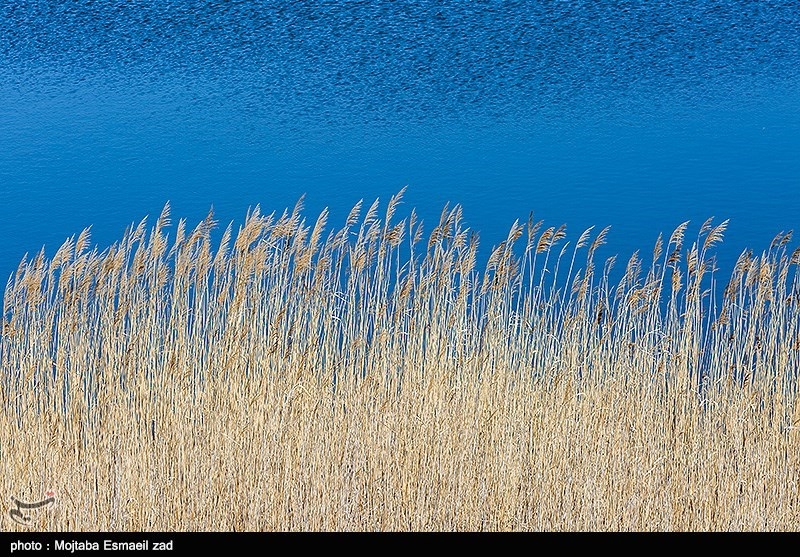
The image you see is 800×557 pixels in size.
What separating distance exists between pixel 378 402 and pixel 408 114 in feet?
26.4

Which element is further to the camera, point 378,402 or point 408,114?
point 408,114

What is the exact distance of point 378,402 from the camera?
499 centimetres

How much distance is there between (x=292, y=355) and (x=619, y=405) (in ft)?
5.43

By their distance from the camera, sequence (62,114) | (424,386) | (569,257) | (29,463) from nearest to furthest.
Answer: (29,463), (424,386), (569,257), (62,114)

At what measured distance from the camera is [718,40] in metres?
14.9

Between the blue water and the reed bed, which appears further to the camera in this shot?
the blue water

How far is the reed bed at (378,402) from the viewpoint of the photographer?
474 centimetres

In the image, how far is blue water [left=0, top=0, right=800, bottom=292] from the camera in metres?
10.2

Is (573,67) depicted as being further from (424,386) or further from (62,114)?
(424,386)

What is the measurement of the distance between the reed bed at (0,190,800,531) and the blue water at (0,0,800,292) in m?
4.08

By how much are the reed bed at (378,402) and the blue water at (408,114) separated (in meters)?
4.08

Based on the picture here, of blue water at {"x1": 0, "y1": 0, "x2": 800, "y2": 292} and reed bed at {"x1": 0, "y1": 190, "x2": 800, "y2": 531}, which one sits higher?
blue water at {"x1": 0, "y1": 0, "x2": 800, "y2": 292}

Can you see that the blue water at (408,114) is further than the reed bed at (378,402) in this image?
Yes
